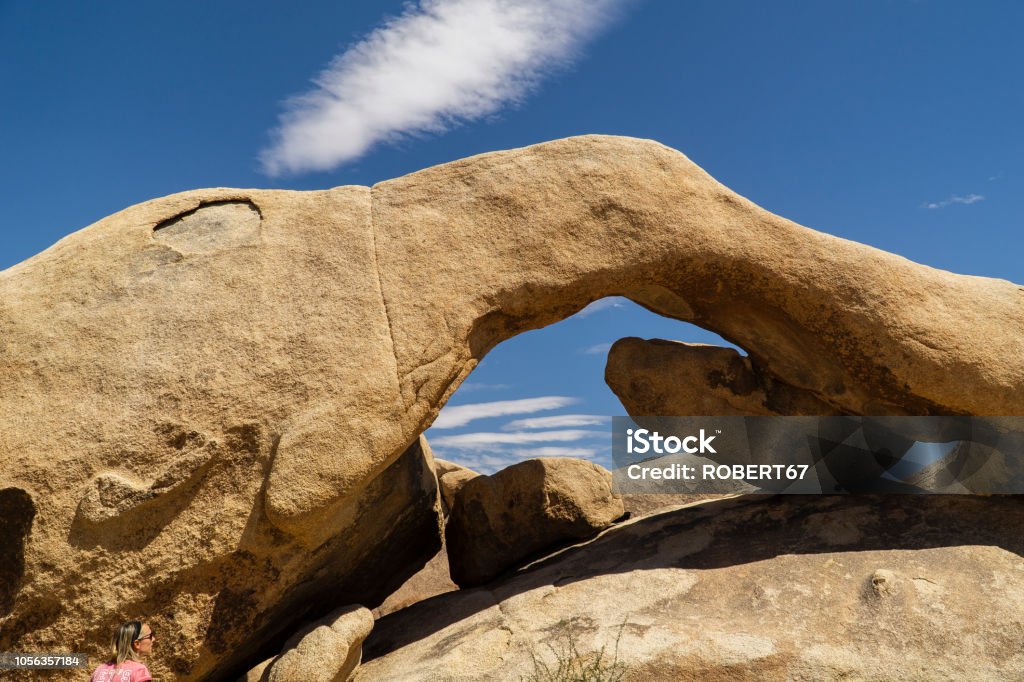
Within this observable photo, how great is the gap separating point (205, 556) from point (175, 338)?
152cm

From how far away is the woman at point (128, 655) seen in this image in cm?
503

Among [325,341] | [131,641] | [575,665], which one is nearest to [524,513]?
[575,665]

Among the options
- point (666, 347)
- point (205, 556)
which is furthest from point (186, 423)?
point (666, 347)

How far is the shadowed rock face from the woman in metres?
0.45

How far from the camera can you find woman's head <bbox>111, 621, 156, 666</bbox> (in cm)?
516

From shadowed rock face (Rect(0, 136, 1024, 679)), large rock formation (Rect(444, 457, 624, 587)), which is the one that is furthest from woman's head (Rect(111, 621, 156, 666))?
large rock formation (Rect(444, 457, 624, 587))

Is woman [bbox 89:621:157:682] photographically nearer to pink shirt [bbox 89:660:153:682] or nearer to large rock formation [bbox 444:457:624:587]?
pink shirt [bbox 89:660:153:682]

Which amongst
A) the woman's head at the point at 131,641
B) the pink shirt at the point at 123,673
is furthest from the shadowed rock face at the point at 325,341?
the pink shirt at the point at 123,673

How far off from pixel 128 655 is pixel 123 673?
187 mm

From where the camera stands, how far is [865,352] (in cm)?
700

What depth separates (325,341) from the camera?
19.9 feet

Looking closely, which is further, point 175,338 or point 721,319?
point 721,319

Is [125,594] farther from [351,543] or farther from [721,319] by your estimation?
[721,319]

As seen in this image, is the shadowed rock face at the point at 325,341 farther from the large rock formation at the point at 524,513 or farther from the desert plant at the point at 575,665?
the desert plant at the point at 575,665
